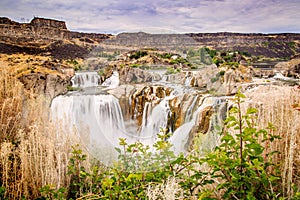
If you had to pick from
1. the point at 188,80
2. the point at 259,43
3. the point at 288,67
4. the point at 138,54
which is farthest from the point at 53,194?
the point at 259,43

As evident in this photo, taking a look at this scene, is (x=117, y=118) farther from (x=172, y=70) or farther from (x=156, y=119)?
(x=172, y=70)

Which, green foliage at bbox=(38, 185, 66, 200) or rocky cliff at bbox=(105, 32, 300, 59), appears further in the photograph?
rocky cliff at bbox=(105, 32, 300, 59)

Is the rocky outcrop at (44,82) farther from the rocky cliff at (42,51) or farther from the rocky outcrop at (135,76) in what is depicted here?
the rocky outcrop at (135,76)

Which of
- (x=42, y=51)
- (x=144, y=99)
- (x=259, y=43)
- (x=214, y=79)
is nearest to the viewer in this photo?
(x=144, y=99)

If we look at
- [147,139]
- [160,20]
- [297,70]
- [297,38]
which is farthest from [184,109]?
[297,38]

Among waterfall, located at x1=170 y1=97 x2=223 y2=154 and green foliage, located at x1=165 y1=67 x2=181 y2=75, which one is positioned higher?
green foliage, located at x1=165 y1=67 x2=181 y2=75

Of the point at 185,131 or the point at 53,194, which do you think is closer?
the point at 185,131

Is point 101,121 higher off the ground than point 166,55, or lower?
lower

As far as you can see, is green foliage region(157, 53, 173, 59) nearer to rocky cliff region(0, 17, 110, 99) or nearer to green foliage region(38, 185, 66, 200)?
green foliage region(38, 185, 66, 200)

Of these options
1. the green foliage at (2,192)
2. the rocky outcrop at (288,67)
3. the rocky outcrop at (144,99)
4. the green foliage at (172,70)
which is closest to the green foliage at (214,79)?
the green foliage at (172,70)

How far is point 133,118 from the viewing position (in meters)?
1.75

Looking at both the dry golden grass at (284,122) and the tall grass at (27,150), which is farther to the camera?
the tall grass at (27,150)

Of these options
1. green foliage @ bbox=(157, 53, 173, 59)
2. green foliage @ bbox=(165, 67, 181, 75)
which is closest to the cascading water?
green foliage @ bbox=(165, 67, 181, 75)

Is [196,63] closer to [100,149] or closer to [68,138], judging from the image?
[100,149]
